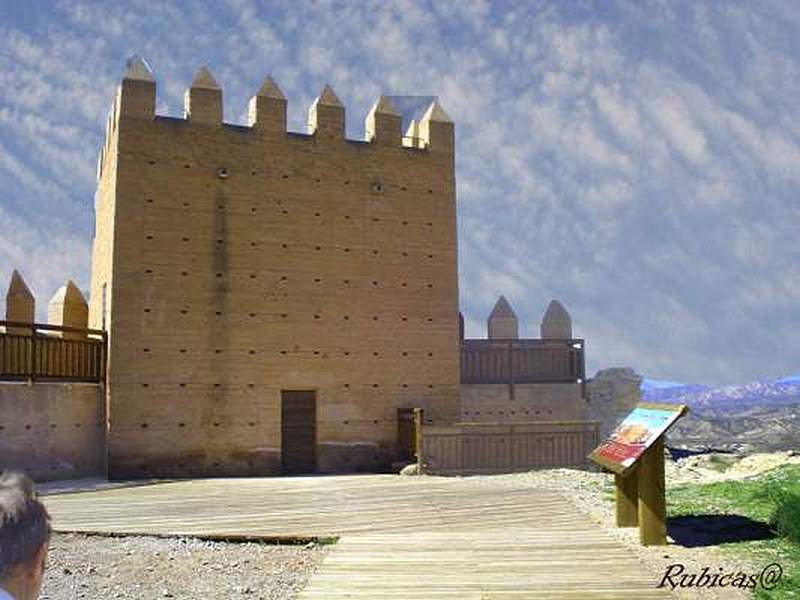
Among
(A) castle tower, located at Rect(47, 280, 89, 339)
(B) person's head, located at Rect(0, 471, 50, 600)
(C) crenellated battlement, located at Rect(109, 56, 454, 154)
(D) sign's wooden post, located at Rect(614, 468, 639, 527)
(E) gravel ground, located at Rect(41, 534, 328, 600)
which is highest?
(C) crenellated battlement, located at Rect(109, 56, 454, 154)

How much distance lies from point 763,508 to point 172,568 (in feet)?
24.8

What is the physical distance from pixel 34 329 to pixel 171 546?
381 inches

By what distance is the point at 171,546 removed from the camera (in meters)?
10.1

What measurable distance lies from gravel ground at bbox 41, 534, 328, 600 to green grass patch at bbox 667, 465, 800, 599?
14.6 feet

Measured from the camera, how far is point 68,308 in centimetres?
2309

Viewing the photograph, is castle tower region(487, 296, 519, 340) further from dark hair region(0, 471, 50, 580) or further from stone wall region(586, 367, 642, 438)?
dark hair region(0, 471, 50, 580)

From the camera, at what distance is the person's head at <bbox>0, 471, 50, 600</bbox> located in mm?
2471

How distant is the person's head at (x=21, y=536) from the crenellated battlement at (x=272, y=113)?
61.5ft

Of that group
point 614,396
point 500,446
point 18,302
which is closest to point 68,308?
point 18,302

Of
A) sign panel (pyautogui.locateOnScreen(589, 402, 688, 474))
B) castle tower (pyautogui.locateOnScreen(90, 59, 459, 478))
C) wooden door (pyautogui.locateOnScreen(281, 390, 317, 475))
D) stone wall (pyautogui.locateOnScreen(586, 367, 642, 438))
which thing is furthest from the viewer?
stone wall (pyautogui.locateOnScreen(586, 367, 642, 438))

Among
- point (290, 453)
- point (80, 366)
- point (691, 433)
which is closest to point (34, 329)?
point (80, 366)

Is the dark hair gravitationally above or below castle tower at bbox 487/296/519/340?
below

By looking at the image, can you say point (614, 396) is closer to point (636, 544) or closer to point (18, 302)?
point (18, 302)

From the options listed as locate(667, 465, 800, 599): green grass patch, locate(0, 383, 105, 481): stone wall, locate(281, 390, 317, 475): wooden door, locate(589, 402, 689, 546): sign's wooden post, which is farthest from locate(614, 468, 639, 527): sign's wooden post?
locate(0, 383, 105, 481): stone wall
